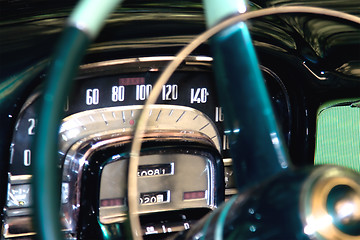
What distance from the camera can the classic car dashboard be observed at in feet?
3.85

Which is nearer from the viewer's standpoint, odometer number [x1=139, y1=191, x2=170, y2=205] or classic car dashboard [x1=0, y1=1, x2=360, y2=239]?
classic car dashboard [x1=0, y1=1, x2=360, y2=239]

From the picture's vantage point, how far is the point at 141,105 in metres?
1.32

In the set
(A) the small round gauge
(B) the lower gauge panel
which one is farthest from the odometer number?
(A) the small round gauge

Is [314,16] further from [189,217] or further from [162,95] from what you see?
[189,217]

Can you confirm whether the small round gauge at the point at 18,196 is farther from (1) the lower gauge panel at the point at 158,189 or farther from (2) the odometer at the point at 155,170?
(2) the odometer at the point at 155,170

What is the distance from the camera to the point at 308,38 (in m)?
1.42

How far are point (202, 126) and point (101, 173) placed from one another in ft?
0.92

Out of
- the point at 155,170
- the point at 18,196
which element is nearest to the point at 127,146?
the point at 155,170

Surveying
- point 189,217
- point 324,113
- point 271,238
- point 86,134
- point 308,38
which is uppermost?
point 308,38

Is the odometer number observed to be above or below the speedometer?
below

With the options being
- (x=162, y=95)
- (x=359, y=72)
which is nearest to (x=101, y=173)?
(x=162, y=95)

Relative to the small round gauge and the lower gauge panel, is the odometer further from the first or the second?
the small round gauge

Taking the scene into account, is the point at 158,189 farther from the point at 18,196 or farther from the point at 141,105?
the point at 18,196

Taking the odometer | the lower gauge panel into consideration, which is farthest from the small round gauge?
the odometer
